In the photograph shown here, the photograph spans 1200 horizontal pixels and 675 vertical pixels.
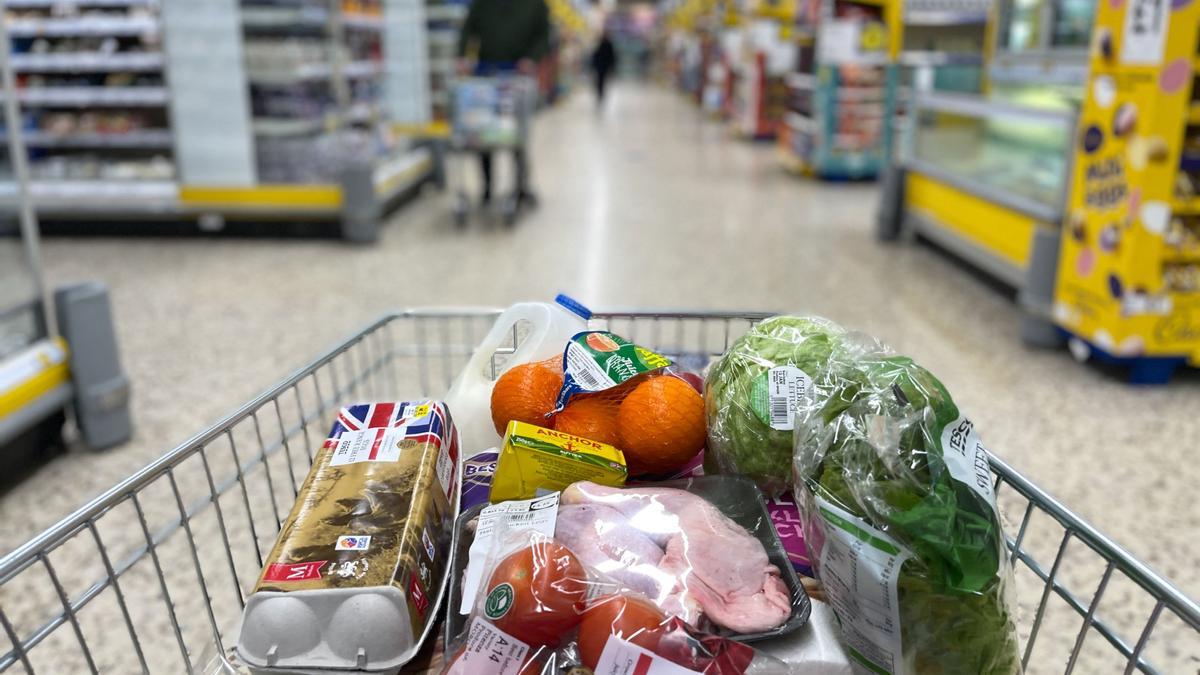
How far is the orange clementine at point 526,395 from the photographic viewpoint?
1.13 meters

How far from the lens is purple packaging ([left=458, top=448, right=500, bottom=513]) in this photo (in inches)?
44.4

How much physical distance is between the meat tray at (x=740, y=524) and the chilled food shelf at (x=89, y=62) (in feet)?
18.0

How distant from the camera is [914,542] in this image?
79cm

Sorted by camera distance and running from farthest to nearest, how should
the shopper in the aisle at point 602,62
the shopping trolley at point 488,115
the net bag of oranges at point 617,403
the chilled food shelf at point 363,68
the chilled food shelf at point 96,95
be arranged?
A: the shopper in the aisle at point 602,62 < the chilled food shelf at point 363,68 < the shopping trolley at point 488,115 < the chilled food shelf at point 96,95 < the net bag of oranges at point 617,403

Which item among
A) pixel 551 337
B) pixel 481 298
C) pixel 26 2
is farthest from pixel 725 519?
pixel 26 2

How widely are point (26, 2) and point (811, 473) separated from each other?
6554mm

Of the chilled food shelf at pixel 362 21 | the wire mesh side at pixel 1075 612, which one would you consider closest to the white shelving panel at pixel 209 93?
the chilled food shelf at pixel 362 21

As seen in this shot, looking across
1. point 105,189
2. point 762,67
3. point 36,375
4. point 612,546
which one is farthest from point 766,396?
point 762,67

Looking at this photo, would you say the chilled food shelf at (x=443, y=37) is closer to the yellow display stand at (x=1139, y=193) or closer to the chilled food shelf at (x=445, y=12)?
the chilled food shelf at (x=445, y=12)

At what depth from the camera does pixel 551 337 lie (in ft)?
4.20

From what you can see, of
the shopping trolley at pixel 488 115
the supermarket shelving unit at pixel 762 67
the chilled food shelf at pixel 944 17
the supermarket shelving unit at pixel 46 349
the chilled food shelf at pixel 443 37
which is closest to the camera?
the supermarket shelving unit at pixel 46 349

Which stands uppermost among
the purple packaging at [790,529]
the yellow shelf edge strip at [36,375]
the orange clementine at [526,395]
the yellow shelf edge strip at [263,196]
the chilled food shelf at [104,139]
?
the chilled food shelf at [104,139]

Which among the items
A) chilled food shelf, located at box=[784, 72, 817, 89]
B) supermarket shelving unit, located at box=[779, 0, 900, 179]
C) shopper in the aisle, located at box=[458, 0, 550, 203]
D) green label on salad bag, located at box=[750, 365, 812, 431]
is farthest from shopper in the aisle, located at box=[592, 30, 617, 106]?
green label on salad bag, located at box=[750, 365, 812, 431]

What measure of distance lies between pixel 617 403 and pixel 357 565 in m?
0.41
